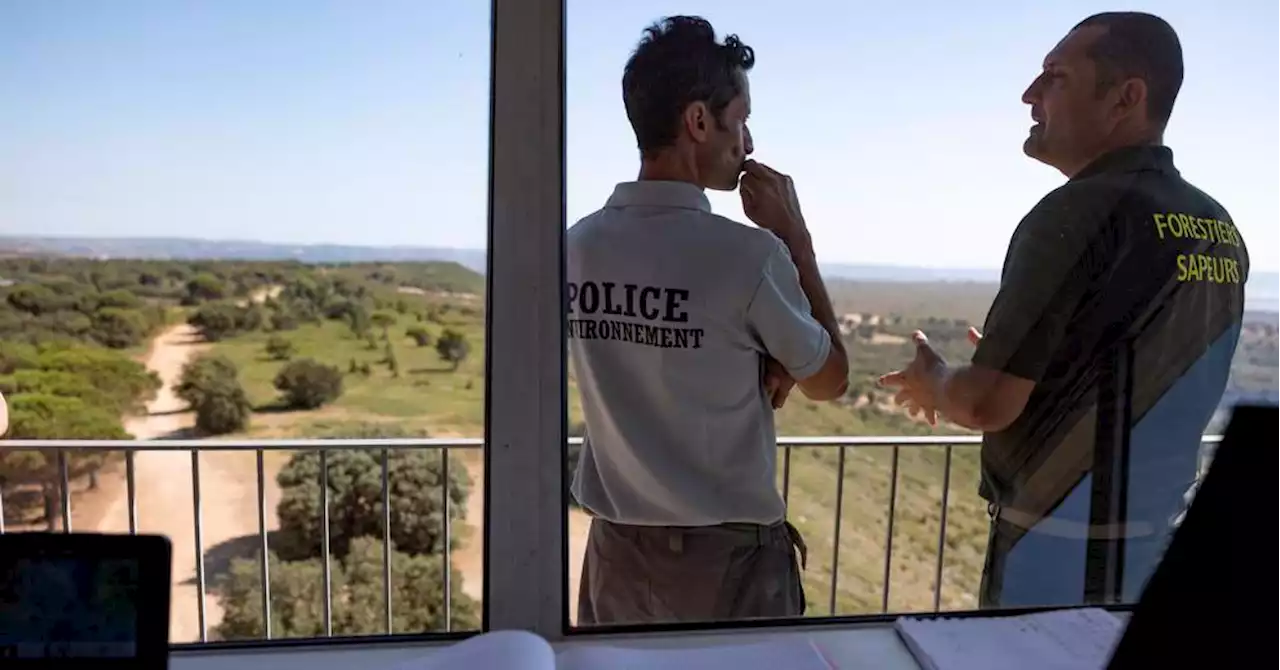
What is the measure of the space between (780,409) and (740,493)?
143mm

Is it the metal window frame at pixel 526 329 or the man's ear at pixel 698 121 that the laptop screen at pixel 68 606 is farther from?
the man's ear at pixel 698 121

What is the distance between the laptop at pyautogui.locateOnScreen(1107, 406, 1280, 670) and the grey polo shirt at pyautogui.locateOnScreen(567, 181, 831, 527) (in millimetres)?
693

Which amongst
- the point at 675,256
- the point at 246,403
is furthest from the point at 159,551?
the point at 246,403

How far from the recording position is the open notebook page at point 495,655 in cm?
71

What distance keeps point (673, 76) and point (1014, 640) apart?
34.7 inches

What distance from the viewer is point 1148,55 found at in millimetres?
1314

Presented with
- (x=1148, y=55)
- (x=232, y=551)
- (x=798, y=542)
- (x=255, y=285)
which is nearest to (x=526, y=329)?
(x=798, y=542)

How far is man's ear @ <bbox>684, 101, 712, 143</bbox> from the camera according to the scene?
1.22 meters

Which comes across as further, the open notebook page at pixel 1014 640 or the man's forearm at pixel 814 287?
the man's forearm at pixel 814 287

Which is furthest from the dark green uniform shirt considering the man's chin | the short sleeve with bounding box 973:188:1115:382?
the man's chin

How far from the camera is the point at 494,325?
0.83 metres

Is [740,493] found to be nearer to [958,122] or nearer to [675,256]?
[675,256]

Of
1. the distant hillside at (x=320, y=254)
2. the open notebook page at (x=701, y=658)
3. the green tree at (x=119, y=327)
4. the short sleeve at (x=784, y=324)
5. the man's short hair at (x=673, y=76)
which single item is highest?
the man's short hair at (x=673, y=76)

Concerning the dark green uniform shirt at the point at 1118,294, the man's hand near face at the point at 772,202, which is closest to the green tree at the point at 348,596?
the man's hand near face at the point at 772,202
